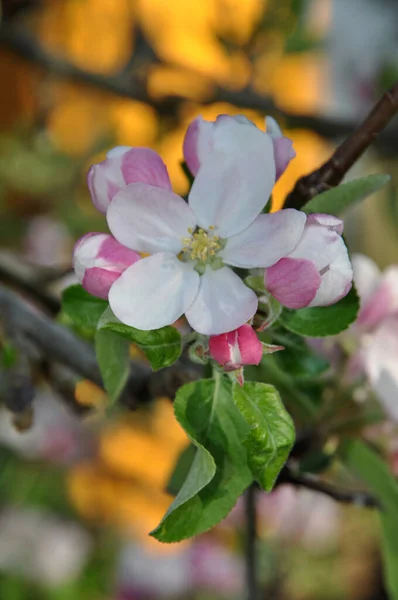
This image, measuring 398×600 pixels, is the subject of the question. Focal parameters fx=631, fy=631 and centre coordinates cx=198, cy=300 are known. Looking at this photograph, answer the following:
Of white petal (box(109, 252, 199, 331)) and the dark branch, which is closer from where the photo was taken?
white petal (box(109, 252, 199, 331))

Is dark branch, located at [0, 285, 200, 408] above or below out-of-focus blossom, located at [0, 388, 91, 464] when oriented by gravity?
above

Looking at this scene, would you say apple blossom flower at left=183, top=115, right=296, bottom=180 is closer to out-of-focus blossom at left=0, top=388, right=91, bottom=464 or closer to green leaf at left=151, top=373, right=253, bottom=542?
green leaf at left=151, top=373, right=253, bottom=542

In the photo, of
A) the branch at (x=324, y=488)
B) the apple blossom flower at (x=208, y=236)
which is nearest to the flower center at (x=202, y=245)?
the apple blossom flower at (x=208, y=236)

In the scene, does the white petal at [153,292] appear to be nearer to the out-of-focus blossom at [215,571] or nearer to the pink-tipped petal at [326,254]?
the pink-tipped petal at [326,254]

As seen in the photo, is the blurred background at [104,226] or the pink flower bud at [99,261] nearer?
the pink flower bud at [99,261]

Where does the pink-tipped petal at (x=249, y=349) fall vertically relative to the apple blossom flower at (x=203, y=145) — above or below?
below

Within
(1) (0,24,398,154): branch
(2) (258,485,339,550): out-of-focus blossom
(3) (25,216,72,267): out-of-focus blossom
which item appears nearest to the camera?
(1) (0,24,398,154): branch

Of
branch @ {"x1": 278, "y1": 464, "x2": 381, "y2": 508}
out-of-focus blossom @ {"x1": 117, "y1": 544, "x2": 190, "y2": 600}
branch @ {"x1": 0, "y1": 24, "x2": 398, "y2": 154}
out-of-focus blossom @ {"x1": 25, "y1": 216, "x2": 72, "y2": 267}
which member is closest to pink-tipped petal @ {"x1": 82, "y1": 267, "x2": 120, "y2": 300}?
branch @ {"x1": 278, "y1": 464, "x2": 381, "y2": 508}
